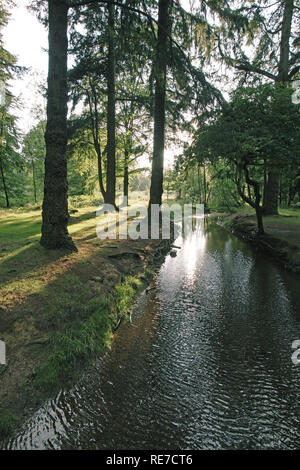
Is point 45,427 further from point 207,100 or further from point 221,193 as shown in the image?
point 221,193

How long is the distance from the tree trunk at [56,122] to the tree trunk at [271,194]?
15175 millimetres

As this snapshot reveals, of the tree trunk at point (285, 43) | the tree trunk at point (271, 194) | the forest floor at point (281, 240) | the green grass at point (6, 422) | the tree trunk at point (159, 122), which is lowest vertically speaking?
the green grass at point (6, 422)

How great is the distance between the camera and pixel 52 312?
4.51 m

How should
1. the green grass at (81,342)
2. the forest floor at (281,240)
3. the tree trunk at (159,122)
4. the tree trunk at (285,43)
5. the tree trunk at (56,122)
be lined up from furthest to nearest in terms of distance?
1. the tree trunk at (285,43)
2. the tree trunk at (159,122)
3. the forest floor at (281,240)
4. the tree trunk at (56,122)
5. the green grass at (81,342)

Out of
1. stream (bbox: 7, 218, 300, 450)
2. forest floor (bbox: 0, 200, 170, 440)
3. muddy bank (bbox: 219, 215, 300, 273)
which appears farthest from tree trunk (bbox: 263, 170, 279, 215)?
forest floor (bbox: 0, 200, 170, 440)

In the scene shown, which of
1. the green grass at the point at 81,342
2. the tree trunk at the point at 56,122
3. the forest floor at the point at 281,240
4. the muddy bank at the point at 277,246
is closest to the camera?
the green grass at the point at 81,342

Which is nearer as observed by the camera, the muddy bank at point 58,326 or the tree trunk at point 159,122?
the muddy bank at point 58,326

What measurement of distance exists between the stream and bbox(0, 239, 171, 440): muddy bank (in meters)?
0.24

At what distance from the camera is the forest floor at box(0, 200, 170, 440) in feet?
11.0

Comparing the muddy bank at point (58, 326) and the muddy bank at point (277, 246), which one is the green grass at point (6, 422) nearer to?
the muddy bank at point (58, 326)

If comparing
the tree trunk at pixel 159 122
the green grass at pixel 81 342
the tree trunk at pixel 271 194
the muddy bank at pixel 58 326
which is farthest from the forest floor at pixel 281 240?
the green grass at pixel 81 342

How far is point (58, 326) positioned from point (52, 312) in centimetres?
30

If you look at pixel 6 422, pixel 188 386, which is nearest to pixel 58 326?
pixel 6 422

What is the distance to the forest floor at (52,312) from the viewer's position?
336 cm
